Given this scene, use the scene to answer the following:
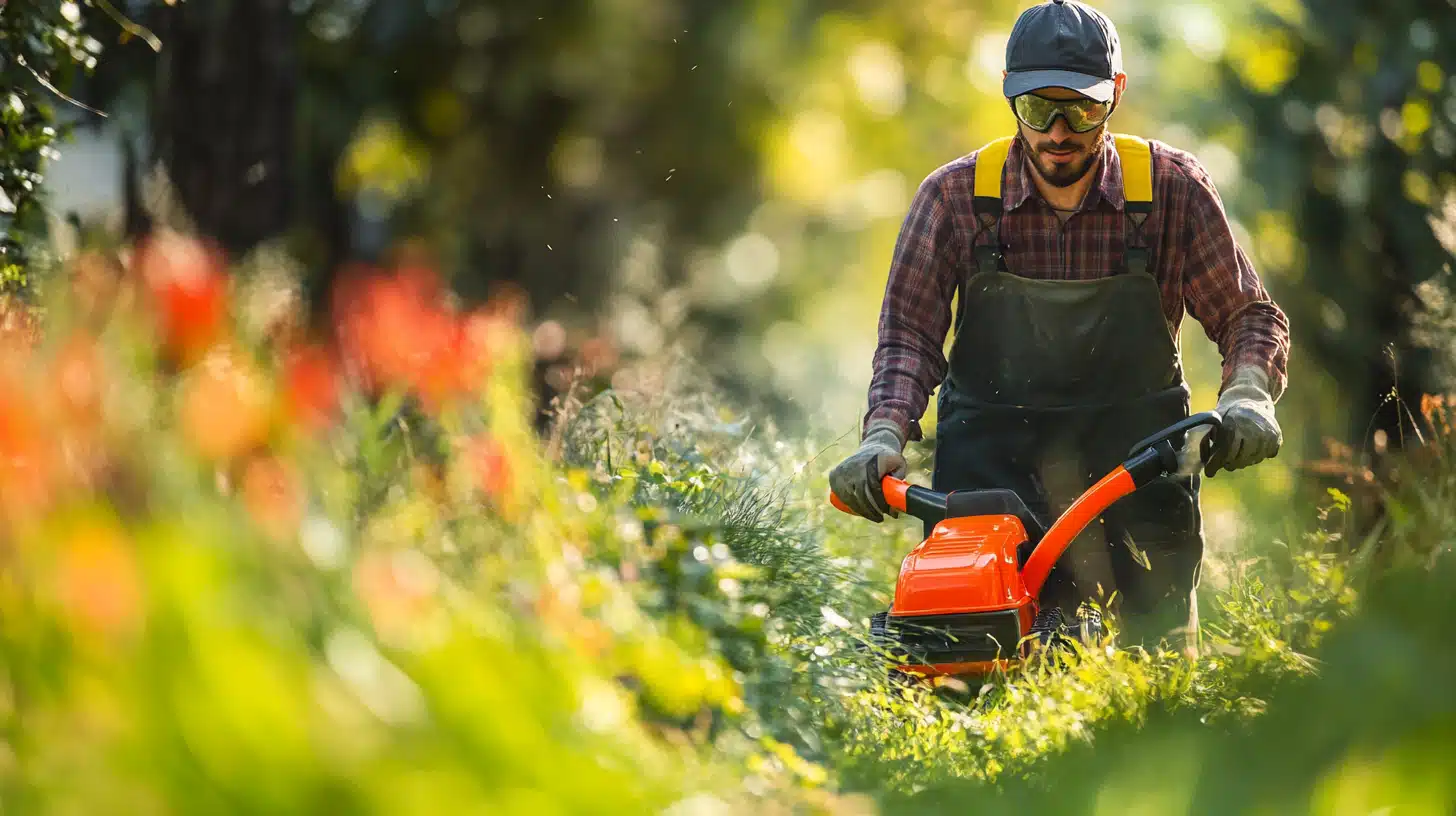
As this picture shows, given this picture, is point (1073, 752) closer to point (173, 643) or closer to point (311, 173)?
point (173, 643)

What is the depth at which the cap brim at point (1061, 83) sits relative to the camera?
13.9 feet

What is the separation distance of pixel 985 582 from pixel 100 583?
235 centimetres

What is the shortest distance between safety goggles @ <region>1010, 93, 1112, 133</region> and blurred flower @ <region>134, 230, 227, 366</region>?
1997 millimetres

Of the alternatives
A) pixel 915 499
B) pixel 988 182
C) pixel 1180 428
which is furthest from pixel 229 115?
pixel 1180 428

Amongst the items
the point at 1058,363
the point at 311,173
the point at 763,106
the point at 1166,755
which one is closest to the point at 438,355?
the point at 1058,363

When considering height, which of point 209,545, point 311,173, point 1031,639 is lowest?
point 209,545

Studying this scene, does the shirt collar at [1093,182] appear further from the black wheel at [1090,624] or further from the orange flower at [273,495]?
the orange flower at [273,495]

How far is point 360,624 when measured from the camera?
207 centimetres

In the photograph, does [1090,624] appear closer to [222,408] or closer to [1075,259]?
[1075,259]

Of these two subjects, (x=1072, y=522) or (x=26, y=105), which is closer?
(x=1072, y=522)

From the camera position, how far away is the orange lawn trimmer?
3.84 meters

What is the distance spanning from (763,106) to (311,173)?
11.8 ft

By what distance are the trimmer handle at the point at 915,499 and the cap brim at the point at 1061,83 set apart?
987 mm

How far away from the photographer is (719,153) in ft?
44.4
